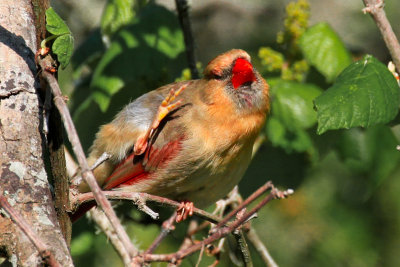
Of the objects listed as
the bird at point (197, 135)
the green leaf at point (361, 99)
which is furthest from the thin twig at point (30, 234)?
the bird at point (197, 135)

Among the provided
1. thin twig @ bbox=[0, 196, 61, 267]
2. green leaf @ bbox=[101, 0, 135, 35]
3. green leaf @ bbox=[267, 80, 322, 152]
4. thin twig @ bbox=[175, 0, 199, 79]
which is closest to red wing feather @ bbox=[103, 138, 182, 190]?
green leaf @ bbox=[267, 80, 322, 152]

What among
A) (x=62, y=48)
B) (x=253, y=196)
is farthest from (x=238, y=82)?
(x=253, y=196)

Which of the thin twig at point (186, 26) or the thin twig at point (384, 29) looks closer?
the thin twig at point (384, 29)

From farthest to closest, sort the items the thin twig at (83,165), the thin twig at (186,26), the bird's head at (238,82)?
the thin twig at (186,26) → the bird's head at (238,82) → the thin twig at (83,165)

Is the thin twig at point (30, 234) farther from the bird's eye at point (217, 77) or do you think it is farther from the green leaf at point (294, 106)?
the green leaf at point (294, 106)

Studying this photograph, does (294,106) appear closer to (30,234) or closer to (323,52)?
(323,52)

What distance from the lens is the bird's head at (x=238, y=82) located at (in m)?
3.52

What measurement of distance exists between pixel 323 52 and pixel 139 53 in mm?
1041

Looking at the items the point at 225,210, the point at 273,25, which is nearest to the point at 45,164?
the point at 225,210

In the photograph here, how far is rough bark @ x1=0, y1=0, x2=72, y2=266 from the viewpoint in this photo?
7.00 ft

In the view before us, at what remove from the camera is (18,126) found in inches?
93.5

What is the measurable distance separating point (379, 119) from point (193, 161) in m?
1.05

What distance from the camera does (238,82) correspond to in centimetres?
356

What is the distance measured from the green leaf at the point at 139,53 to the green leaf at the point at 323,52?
2.57 feet
